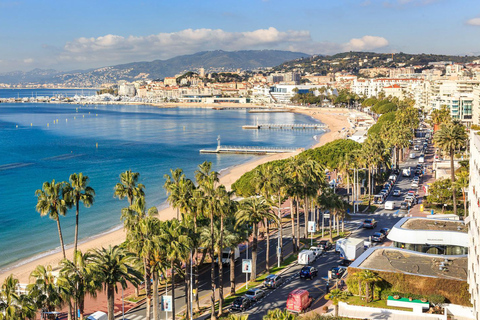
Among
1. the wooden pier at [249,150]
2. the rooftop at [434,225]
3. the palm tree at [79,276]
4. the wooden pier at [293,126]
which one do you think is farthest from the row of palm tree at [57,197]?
the wooden pier at [293,126]

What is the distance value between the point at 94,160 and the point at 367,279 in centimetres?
8103

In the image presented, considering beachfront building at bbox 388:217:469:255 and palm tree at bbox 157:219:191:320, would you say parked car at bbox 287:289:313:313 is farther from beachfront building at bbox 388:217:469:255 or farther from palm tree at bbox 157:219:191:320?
beachfront building at bbox 388:217:469:255

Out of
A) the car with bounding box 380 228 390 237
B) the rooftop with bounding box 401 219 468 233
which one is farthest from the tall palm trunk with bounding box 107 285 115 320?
the car with bounding box 380 228 390 237

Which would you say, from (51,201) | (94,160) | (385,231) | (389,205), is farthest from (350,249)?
(94,160)

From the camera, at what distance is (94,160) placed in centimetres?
9931

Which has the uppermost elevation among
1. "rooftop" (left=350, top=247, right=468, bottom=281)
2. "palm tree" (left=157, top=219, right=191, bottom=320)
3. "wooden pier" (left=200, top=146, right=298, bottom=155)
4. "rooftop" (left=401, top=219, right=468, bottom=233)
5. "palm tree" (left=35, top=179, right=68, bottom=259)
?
"palm tree" (left=35, top=179, right=68, bottom=259)

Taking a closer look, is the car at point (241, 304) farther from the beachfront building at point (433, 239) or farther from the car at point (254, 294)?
the beachfront building at point (433, 239)

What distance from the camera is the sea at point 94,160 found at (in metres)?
52.0

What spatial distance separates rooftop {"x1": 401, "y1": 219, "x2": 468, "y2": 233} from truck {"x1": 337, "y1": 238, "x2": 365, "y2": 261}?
360 centimetres

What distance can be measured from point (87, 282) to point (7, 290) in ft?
11.6

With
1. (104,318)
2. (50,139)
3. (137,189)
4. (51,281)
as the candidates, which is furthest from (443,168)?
(50,139)

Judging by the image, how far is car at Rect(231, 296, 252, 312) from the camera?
28395mm

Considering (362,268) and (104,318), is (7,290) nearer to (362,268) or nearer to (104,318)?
(104,318)

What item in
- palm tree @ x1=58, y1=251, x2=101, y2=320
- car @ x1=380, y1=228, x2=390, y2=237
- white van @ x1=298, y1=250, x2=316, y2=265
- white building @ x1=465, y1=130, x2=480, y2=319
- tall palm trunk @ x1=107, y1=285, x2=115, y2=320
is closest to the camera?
white building @ x1=465, y1=130, x2=480, y2=319
